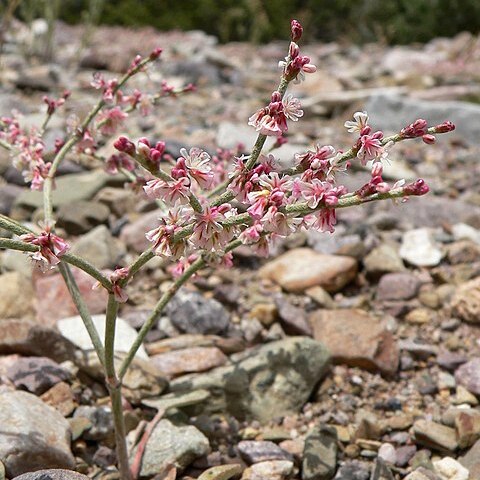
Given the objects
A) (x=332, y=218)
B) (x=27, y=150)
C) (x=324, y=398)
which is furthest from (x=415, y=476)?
(x=27, y=150)

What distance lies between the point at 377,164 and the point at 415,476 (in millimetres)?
1387

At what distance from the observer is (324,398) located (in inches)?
129

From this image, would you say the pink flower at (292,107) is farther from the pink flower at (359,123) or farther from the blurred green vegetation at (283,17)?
the blurred green vegetation at (283,17)

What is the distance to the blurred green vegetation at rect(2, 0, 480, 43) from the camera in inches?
601

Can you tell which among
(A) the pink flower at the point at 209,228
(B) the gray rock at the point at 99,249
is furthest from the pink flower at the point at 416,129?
(B) the gray rock at the point at 99,249

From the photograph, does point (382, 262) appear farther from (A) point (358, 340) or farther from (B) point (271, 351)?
(B) point (271, 351)

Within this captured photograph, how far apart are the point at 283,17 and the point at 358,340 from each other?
47.1ft

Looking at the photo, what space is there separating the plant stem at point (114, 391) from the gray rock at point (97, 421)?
332 mm

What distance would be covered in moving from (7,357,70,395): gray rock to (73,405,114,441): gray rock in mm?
179

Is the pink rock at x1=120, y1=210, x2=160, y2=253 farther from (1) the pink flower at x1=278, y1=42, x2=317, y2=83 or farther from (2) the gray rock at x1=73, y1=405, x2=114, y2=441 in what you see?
(1) the pink flower at x1=278, y1=42, x2=317, y2=83

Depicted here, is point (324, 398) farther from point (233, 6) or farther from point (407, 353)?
point (233, 6)

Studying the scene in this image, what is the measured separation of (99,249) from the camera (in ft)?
13.8

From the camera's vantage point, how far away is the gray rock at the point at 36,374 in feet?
9.71

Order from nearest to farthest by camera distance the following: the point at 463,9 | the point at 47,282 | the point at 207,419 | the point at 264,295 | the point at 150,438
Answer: the point at 150,438
the point at 207,419
the point at 47,282
the point at 264,295
the point at 463,9
